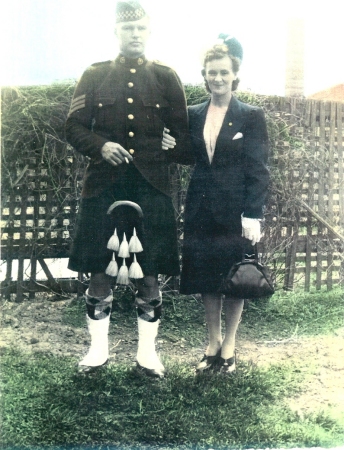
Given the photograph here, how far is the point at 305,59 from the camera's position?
3.34 m

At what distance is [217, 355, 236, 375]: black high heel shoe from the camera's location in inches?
125

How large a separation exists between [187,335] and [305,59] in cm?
200

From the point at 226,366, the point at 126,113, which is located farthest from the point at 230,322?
the point at 126,113

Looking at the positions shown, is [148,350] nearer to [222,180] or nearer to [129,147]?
[222,180]

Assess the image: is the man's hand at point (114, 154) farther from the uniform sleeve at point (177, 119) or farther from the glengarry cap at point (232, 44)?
the glengarry cap at point (232, 44)

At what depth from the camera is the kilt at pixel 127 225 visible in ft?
9.93

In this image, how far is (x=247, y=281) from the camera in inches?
119

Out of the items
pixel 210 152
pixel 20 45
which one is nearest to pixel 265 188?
pixel 210 152

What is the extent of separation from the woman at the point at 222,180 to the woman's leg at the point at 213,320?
70 mm

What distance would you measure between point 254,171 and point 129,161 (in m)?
0.77

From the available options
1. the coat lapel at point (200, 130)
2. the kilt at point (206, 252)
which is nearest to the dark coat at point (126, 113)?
the coat lapel at point (200, 130)

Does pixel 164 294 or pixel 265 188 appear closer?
pixel 265 188

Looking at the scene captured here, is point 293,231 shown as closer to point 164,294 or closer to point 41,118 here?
point 164,294

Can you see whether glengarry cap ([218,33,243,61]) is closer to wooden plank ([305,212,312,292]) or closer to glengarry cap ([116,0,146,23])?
glengarry cap ([116,0,146,23])
